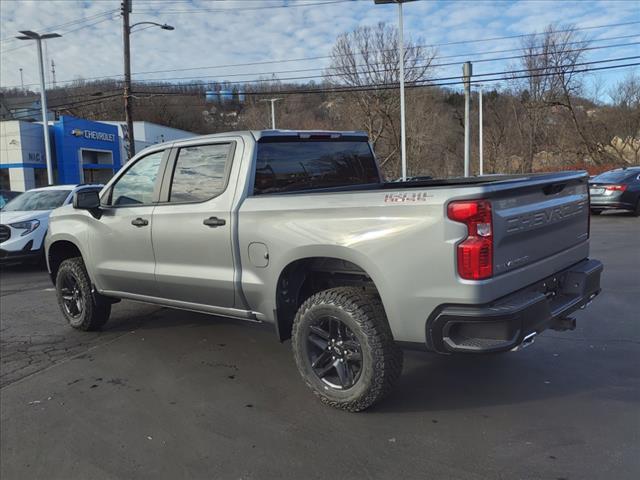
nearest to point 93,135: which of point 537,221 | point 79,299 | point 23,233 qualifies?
point 23,233

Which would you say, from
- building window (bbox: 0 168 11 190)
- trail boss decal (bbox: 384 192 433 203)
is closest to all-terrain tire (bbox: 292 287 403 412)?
trail boss decal (bbox: 384 192 433 203)

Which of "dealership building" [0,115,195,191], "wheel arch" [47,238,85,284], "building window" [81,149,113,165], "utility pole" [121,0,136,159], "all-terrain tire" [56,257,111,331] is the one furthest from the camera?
"building window" [81,149,113,165]

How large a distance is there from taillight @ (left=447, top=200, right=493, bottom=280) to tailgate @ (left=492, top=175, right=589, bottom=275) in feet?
0.19

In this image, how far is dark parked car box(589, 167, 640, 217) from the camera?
51.3 feet

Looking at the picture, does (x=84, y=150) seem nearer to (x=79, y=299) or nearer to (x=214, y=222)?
(x=79, y=299)

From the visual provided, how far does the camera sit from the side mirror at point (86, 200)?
5.21 metres

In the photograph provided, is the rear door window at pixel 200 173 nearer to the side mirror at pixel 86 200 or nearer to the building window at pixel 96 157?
the side mirror at pixel 86 200

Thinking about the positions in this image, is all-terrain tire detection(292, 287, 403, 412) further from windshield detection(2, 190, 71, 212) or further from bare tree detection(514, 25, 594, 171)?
bare tree detection(514, 25, 594, 171)

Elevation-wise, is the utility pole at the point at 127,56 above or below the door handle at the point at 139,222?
above

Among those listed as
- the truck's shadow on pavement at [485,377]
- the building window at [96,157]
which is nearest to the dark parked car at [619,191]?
the truck's shadow on pavement at [485,377]

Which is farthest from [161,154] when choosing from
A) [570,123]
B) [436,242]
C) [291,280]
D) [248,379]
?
[570,123]

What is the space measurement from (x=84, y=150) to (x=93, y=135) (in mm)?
1400

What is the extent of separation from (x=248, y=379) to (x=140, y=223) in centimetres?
175

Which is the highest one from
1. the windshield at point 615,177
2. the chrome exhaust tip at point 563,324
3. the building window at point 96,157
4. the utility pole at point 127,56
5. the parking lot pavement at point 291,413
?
the utility pole at point 127,56
